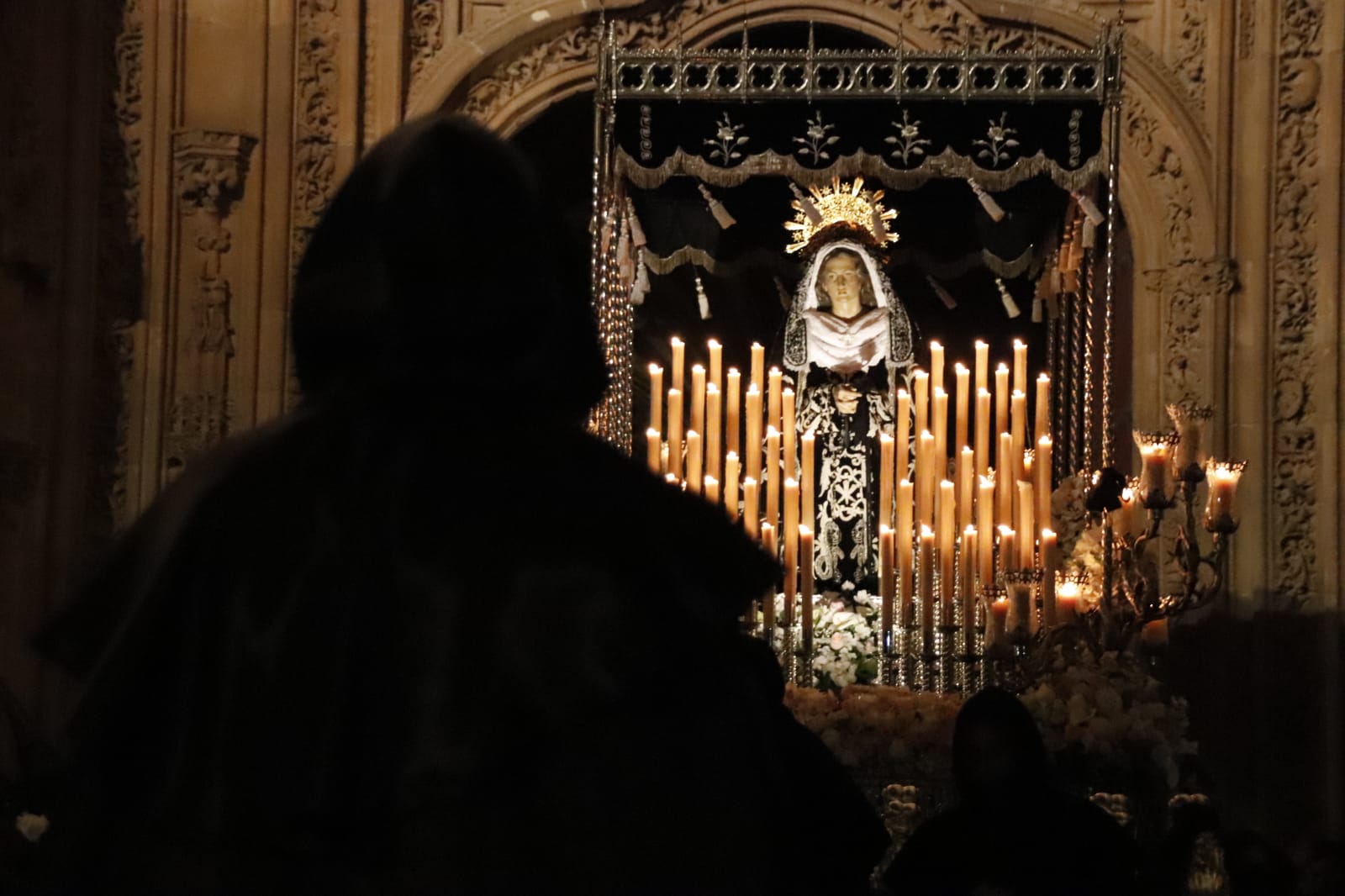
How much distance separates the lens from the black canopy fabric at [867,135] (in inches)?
328

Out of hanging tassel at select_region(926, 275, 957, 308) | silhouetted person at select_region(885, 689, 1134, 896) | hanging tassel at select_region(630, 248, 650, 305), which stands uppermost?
hanging tassel at select_region(926, 275, 957, 308)

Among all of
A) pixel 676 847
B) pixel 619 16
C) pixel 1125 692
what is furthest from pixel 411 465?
pixel 619 16

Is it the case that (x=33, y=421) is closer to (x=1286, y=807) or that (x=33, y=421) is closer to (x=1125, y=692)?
(x=1125, y=692)

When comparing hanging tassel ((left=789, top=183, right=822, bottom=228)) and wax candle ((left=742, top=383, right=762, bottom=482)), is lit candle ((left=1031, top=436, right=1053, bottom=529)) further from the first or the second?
hanging tassel ((left=789, top=183, right=822, bottom=228))

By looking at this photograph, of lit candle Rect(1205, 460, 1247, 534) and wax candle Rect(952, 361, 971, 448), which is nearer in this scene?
lit candle Rect(1205, 460, 1247, 534)

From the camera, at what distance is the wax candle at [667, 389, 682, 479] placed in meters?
8.09

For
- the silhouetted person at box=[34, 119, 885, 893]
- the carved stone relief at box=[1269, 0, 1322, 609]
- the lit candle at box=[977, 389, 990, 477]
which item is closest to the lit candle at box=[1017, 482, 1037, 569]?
the lit candle at box=[977, 389, 990, 477]

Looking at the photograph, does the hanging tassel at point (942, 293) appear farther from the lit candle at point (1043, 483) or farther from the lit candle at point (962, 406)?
the lit candle at point (1043, 483)

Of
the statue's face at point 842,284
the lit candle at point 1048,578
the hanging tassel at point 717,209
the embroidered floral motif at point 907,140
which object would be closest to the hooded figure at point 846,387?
the statue's face at point 842,284

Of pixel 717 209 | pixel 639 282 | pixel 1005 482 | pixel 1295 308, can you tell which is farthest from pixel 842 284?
pixel 1295 308

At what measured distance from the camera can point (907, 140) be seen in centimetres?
840

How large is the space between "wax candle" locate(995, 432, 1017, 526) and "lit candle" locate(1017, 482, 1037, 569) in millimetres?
92

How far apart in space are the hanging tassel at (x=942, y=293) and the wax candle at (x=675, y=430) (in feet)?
8.67

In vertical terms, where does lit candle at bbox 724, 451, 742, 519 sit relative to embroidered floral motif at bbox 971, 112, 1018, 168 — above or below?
below
